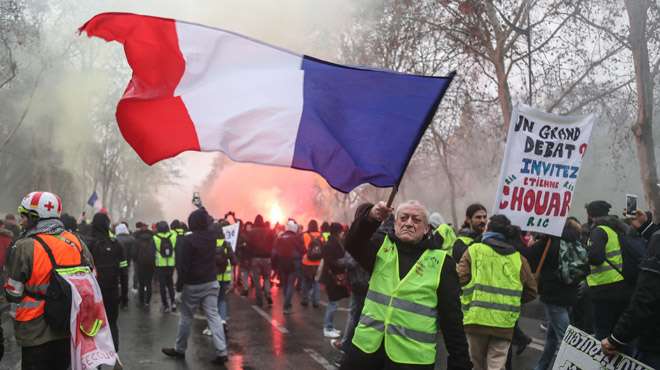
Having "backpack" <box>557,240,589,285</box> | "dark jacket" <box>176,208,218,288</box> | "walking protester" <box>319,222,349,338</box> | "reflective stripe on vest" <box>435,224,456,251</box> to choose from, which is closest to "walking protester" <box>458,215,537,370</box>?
"backpack" <box>557,240,589,285</box>

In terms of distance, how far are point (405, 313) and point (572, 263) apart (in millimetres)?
3520

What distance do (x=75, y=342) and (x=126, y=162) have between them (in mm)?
48513

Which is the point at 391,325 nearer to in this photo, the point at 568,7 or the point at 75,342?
the point at 75,342

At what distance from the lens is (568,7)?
15570 millimetres

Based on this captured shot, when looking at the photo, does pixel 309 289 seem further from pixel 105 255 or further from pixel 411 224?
pixel 411 224

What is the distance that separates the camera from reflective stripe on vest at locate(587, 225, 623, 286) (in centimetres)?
594

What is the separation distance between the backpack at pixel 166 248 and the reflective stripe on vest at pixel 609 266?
7.71 metres

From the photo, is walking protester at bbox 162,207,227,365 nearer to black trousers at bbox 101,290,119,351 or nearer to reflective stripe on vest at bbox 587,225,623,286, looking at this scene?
black trousers at bbox 101,290,119,351

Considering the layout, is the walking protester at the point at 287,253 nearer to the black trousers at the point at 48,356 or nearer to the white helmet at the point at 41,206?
the black trousers at the point at 48,356

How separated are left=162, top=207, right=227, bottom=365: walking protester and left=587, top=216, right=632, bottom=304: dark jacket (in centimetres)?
397

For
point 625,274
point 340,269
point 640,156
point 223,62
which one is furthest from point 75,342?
point 640,156

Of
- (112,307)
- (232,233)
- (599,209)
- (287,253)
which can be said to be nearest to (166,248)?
(232,233)

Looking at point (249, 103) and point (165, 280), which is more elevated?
point (249, 103)

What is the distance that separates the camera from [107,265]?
6.68m
